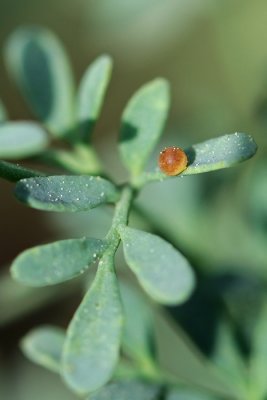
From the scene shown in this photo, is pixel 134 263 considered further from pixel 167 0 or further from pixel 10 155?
pixel 167 0

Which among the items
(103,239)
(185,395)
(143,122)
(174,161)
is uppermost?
(143,122)

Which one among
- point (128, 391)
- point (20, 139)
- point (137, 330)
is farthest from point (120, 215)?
point (137, 330)

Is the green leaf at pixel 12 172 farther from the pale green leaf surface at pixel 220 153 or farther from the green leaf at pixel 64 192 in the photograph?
the pale green leaf surface at pixel 220 153

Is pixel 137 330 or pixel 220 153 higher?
pixel 220 153

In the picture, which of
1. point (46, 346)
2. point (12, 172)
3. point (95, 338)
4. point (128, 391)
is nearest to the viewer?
point (95, 338)

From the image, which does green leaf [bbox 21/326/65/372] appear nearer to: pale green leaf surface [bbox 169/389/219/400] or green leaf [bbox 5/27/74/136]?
pale green leaf surface [bbox 169/389/219/400]

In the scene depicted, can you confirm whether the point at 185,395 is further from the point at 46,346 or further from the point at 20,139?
the point at 20,139
